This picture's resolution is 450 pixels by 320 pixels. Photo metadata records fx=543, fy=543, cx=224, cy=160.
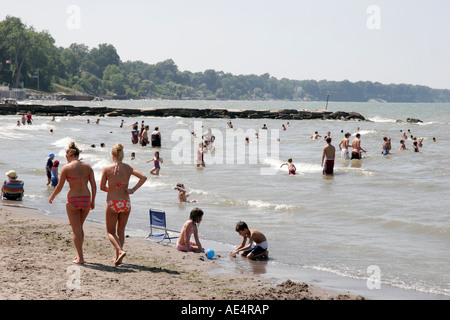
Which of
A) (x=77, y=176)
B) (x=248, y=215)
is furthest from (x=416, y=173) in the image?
(x=77, y=176)

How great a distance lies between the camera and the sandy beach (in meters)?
6.40

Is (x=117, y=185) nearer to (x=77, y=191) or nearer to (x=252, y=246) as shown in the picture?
(x=77, y=191)

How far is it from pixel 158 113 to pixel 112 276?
6736cm

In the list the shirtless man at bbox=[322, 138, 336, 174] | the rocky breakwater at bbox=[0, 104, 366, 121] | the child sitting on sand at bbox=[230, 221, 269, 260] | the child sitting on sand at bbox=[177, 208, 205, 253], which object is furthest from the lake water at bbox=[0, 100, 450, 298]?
the rocky breakwater at bbox=[0, 104, 366, 121]

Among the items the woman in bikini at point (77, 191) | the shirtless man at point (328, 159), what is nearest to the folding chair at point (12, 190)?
the woman in bikini at point (77, 191)

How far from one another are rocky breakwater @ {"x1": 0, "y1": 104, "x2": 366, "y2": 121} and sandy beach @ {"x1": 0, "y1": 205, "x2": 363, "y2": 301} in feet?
193

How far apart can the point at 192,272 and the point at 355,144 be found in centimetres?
2060

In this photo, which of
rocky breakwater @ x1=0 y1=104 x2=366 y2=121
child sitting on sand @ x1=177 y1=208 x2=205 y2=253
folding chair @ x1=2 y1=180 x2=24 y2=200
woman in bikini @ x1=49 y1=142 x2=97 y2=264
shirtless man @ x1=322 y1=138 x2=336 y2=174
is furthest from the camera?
rocky breakwater @ x1=0 y1=104 x2=366 y2=121

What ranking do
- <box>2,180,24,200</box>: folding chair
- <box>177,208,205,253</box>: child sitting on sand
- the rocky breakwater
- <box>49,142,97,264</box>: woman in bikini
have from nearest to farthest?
<box>49,142,97,264</box>: woman in bikini
<box>177,208,205,253</box>: child sitting on sand
<box>2,180,24,200</box>: folding chair
the rocky breakwater

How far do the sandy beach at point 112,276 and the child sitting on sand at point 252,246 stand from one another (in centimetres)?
89

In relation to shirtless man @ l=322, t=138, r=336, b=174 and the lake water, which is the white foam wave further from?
shirtless man @ l=322, t=138, r=336, b=174

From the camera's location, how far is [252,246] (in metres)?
9.96

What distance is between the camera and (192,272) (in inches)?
319
